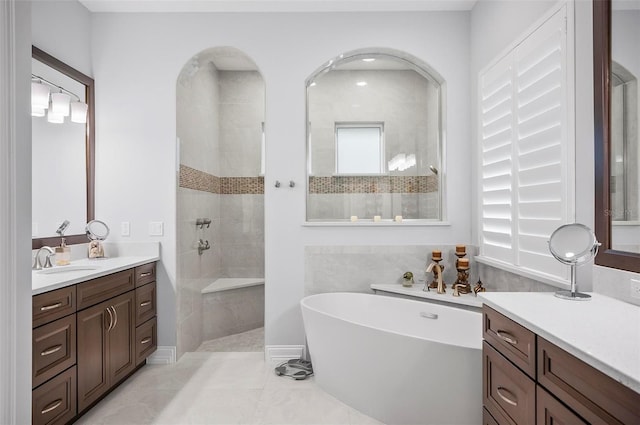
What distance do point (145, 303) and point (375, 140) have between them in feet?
7.59

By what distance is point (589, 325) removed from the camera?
3.81 ft

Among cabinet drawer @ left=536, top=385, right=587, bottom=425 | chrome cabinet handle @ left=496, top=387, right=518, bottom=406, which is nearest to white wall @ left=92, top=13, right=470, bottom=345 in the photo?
chrome cabinet handle @ left=496, top=387, right=518, bottom=406

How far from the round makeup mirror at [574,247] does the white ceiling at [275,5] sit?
2.17 metres

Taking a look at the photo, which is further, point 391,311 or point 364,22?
point 364,22

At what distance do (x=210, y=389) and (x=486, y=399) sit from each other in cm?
180

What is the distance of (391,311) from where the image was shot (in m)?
2.78

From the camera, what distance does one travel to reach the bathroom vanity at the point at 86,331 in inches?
70.0

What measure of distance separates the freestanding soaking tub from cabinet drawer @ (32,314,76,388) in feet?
4.46

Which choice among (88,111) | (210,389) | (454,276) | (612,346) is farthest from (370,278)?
(88,111)

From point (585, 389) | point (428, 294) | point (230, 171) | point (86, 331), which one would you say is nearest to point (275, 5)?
point (230, 171)

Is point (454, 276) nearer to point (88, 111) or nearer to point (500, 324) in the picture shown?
point (500, 324)

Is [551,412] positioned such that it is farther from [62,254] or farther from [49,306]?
[62,254]

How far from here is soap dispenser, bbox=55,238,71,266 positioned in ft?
8.00

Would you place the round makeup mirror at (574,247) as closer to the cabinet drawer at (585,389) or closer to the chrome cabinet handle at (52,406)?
the cabinet drawer at (585,389)
